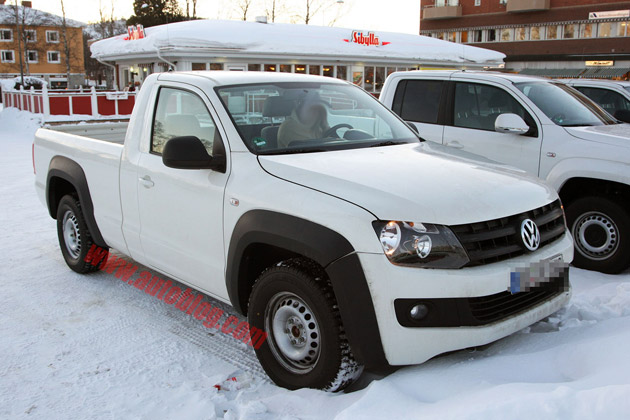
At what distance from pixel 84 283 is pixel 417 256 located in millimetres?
3711

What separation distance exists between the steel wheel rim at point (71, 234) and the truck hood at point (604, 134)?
4.82 m

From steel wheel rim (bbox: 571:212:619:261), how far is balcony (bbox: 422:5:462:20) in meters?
59.1

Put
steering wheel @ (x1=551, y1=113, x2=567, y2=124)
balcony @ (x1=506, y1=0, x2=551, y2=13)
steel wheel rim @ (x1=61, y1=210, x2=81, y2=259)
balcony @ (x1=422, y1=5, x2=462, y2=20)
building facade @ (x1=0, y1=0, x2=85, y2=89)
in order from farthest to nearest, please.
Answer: building facade @ (x1=0, y1=0, x2=85, y2=89), balcony @ (x1=422, y1=5, x2=462, y2=20), balcony @ (x1=506, y1=0, x2=551, y2=13), steering wheel @ (x1=551, y1=113, x2=567, y2=124), steel wheel rim @ (x1=61, y1=210, x2=81, y2=259)

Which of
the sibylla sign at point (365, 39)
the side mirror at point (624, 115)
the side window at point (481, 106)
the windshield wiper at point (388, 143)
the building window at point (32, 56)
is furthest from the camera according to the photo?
the building window at point (32, 56)

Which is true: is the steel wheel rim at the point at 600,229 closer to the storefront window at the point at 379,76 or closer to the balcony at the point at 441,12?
the storefront window at the point at 379,76

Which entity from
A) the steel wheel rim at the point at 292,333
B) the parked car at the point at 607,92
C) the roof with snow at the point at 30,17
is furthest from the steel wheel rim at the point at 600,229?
the roof with snow at the point at 30,17

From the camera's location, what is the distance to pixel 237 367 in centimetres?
383

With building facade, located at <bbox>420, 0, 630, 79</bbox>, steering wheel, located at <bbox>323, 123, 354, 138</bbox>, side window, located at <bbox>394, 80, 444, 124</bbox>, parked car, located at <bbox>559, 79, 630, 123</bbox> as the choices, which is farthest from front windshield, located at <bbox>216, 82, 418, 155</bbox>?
building facade, located at <bbox>420, 0, 630, 79</bbox>

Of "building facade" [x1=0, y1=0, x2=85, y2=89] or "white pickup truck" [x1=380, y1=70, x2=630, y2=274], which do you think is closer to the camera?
"white pickup truck" [x1=380, y1=70, x2=630, y2=274]

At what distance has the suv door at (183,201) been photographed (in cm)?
382

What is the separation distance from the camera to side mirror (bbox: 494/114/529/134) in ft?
19.4

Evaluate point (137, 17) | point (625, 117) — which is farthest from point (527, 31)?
point (625, 117)

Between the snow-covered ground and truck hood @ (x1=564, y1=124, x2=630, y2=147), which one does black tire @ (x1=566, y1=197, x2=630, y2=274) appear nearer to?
the snow-covered ground

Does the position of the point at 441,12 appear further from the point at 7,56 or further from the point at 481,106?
the point at 481,106
